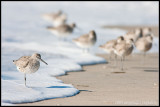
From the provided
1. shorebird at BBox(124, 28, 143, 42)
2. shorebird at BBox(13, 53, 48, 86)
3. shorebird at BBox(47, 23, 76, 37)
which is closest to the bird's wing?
shorebird at BBox(13, 53, 48, 86)

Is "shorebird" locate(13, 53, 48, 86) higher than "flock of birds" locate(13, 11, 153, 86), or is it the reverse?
"flock of birds" locate(13, 11, 153, 86)

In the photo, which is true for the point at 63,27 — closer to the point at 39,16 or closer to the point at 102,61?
the point at 102,61

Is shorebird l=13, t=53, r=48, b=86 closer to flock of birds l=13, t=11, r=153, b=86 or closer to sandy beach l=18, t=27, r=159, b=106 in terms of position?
flock of birds l=13, t=11, r=153, b=86

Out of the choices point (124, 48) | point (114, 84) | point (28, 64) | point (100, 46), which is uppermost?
point (100, 46)

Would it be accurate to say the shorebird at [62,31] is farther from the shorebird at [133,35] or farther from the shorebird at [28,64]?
the shorebird at [28,64]

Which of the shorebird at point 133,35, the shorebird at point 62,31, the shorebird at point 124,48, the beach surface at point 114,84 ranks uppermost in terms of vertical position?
the shorebird at point 62,31

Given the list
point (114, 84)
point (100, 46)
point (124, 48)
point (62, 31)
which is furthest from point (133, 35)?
point (114, 84)

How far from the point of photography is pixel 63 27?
77.5 feet

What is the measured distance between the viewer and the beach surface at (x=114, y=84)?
8.42 m

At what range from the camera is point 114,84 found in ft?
34.9

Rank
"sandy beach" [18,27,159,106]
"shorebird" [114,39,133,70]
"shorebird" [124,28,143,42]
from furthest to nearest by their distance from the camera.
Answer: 1. "shorebird" [124,28,143,42]
2. "shorebird" [114,39,133,70]
3. "sandy beach" [18,27,159,106]

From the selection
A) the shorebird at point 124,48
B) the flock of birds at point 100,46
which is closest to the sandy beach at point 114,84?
the shorebird at point 124,48

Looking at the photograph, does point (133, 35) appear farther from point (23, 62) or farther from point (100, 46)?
point (23, 62)

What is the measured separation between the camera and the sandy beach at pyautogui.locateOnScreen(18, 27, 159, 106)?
841 cm
